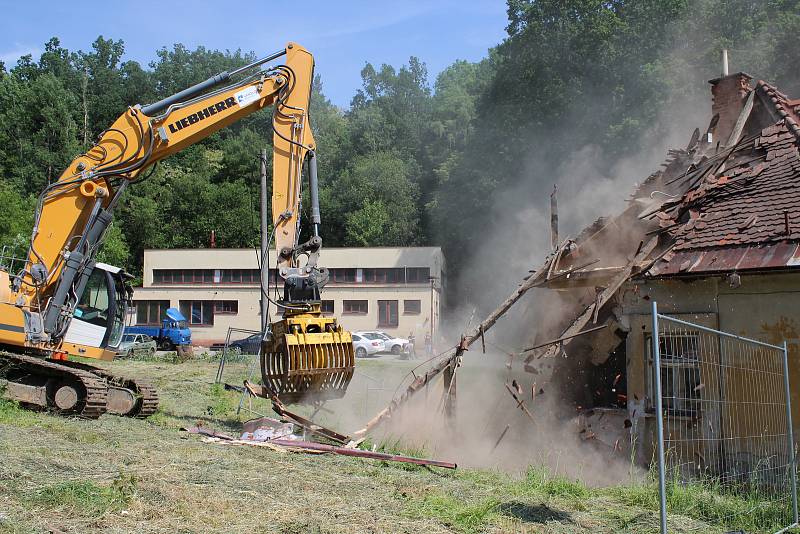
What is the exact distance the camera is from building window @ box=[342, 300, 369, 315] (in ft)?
152

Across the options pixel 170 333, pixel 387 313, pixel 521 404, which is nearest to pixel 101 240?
pixel 521 404

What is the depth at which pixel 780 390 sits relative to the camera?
31.8 ft

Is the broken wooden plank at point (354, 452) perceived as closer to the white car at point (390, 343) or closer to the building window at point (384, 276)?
the white car at point (390, 343)

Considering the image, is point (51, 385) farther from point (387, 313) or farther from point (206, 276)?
point (206, 276)

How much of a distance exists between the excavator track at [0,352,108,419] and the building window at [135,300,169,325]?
36.8m

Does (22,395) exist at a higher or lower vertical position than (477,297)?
lower

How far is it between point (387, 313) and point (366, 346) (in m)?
8.33

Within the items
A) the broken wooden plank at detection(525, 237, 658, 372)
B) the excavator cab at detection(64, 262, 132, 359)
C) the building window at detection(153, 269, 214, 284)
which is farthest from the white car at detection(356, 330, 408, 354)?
the broken wooden plank at detection(525, 237, 658, 372)

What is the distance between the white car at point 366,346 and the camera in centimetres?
3756

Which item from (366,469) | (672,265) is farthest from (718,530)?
(672,265)

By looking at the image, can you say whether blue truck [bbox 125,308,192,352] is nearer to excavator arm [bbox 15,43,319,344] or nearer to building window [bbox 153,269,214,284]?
building window [bbox 153,269,214,284]

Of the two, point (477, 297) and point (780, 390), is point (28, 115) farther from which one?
point (780, 390)

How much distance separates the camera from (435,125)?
76625mm

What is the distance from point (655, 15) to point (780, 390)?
3793 centimetres
